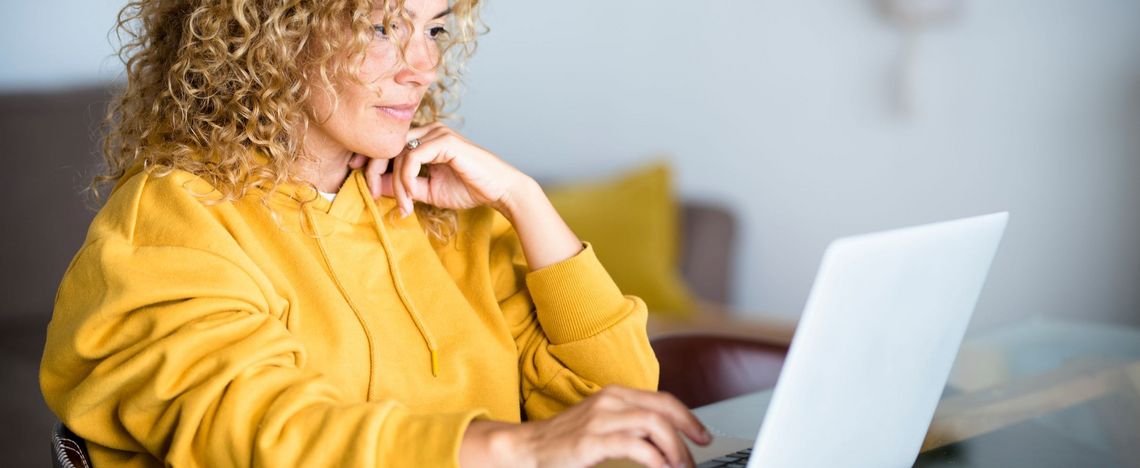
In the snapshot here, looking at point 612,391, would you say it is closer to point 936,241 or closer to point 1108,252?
point 936,241

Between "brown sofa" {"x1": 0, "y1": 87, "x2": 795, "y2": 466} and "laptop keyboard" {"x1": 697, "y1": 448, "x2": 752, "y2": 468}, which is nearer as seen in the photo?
"laptop keyboard" {"x1": 697, "y1": 448, "x2": 752, "y2": 468}

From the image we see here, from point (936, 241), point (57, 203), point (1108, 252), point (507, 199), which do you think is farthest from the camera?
point (1108, 252)

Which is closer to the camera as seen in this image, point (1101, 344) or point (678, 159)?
point (1101, 344)

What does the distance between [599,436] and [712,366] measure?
78cm

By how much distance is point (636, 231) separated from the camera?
3.34 metres

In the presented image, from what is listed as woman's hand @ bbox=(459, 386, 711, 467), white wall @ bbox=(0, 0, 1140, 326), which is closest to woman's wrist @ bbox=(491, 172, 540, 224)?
woman's hand @ bbox=(459, 386, 711, 467)

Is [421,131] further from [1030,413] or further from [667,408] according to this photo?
[1030,413]

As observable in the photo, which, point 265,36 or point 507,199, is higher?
point 265,36

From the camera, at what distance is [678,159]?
3875mm

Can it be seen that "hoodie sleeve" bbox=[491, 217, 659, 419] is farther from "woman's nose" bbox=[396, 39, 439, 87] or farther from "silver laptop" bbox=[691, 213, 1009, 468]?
"silver laptop" bbox=[691, 213, 1009, 468]

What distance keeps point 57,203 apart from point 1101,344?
1936 millimetres

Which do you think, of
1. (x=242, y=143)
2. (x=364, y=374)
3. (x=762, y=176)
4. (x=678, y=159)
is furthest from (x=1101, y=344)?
(x=678, y=159)

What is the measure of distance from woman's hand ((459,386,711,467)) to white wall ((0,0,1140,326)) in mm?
1855

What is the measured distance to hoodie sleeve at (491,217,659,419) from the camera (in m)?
1.43
